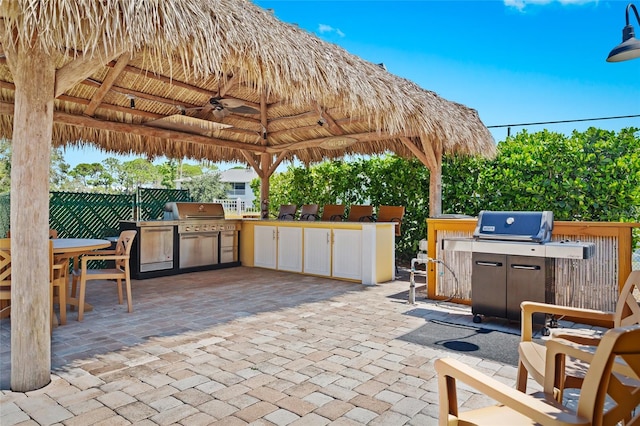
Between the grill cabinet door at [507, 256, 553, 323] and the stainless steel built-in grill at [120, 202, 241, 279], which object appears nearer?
the grill cabinet door at [507, 256, 553, 323]

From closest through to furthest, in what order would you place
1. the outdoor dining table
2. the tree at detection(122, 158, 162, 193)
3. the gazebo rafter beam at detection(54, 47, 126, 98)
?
the gazebo rafter beam at detection(54, 47, 126, 98) < the outdoor dining table < the tree at detection(122, 158, 162, 193)

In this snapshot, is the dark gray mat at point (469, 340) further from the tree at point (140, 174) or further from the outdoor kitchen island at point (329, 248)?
the tree at point (140, 174)

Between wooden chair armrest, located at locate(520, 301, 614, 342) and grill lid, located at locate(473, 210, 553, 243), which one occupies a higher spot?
grill lid, located at locate(473, 210, 553, 243)

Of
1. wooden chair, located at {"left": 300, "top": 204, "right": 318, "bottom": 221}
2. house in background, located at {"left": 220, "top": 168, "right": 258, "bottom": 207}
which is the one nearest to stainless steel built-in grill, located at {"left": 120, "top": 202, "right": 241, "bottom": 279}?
wooden chair, located at {"left": 300, "top": 204, "right": 318, "bottom": 221}

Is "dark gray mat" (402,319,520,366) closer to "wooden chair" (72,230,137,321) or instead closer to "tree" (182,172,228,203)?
"wooden chair" (72,230,137,321)

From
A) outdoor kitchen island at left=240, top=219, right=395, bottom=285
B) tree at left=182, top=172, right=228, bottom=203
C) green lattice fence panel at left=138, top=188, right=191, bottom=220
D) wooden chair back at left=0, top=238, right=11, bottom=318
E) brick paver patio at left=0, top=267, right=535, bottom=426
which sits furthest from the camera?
tree at left=182, top=172, right=228, bottom=203

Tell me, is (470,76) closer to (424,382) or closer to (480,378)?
(424,382)

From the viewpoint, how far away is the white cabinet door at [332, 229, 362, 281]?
21.2 ft

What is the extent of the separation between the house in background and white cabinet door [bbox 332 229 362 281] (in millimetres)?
35524

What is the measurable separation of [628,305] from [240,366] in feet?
7.89

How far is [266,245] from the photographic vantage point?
7.84 metres

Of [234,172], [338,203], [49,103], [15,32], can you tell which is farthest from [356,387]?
[234,172]

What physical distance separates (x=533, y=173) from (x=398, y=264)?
314 centimetres

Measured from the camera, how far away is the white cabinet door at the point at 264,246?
770 cm
